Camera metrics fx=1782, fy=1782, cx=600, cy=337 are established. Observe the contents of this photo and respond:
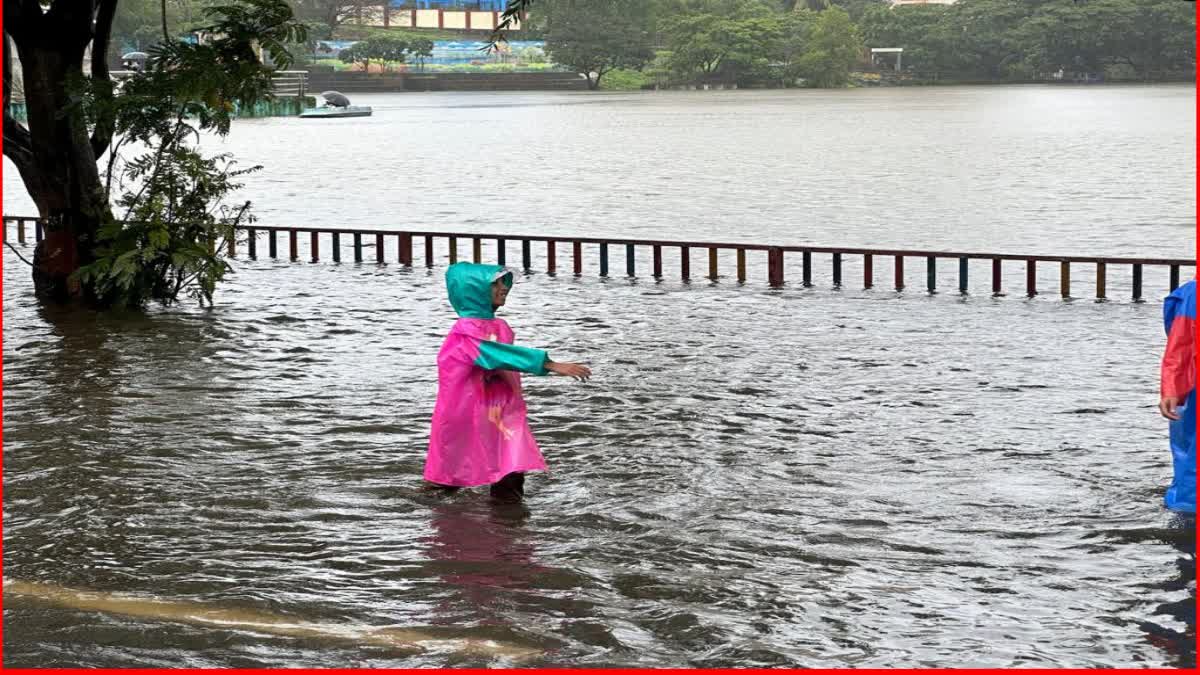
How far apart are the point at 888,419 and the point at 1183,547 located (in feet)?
12.3

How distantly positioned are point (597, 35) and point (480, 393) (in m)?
123

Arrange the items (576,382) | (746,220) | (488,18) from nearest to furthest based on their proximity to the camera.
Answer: (576,382) → (746,220) → (488,18)

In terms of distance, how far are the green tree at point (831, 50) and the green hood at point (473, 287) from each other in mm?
124973

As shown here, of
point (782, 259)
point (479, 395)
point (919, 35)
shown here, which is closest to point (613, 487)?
point (479, 395)

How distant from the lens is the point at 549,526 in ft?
29.6

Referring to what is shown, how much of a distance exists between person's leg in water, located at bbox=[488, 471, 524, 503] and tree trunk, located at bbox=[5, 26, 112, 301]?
9774 mm

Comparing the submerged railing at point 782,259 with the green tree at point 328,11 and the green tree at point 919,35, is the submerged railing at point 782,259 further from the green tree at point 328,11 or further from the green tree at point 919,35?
the green tree at point 919,35

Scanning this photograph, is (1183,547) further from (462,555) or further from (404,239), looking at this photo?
(404,239)

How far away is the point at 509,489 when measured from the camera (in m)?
9.48

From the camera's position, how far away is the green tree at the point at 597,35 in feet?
399

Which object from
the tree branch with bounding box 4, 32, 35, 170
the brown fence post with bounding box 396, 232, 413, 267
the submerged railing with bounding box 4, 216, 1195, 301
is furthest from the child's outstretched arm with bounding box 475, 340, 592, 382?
the brown fence post with bounding box 396, 232, 413, 267

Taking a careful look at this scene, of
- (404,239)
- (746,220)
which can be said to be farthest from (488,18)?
(404,239)

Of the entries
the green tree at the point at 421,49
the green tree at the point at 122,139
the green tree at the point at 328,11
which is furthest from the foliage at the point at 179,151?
the green tree at the point at 421,49

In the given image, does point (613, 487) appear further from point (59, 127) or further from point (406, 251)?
point (406, 251)
